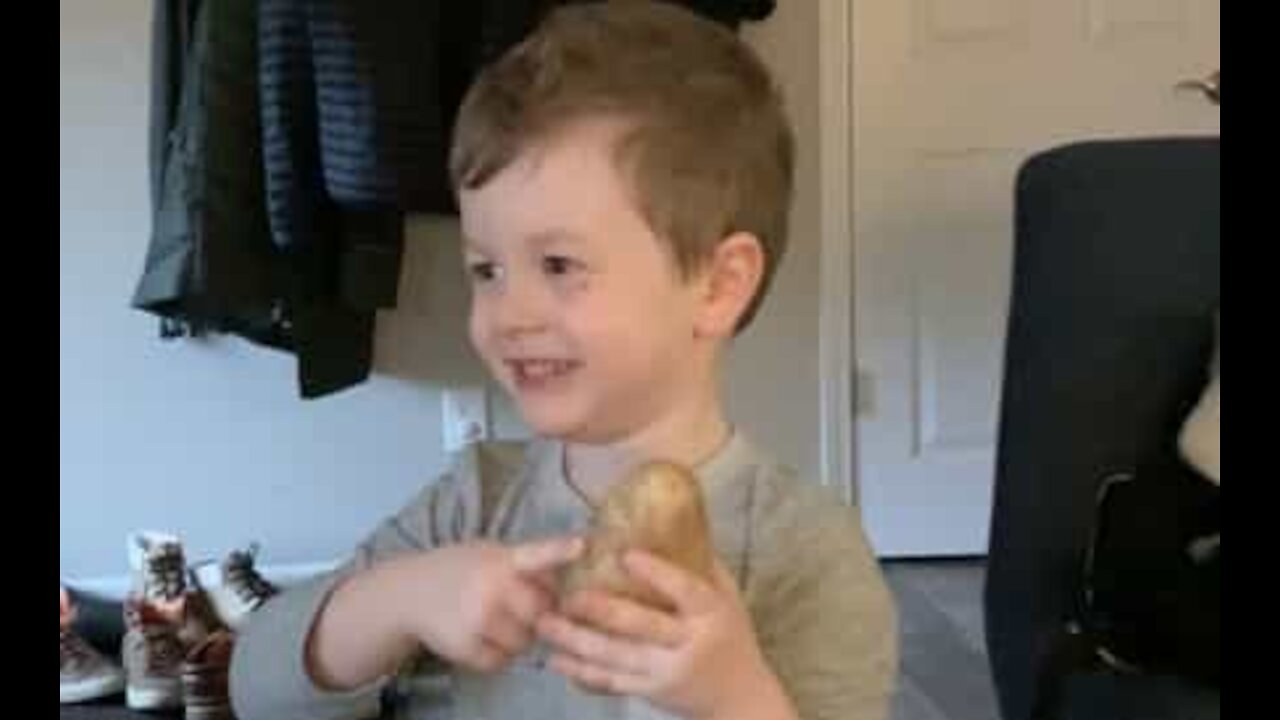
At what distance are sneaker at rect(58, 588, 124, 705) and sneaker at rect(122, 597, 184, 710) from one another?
0.04 m

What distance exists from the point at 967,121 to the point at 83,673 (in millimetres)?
1761

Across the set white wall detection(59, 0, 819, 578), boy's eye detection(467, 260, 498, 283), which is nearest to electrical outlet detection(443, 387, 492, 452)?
white wall detection(59, 0, 819, 578)

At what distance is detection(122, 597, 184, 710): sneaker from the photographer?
260 cm

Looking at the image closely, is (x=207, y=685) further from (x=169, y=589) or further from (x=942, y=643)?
(x=942, y=643)

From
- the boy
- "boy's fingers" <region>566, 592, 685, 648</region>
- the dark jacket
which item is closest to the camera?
"boy's fingers" <region>566, 592, 685, 648</region>

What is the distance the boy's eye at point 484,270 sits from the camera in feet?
2.77

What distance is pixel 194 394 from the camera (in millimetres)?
3072

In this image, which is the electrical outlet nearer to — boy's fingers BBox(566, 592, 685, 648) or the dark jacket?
the dark jacket

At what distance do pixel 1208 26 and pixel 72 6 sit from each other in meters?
1.95

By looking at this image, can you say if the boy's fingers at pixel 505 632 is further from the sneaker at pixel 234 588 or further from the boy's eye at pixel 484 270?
the sneaker at pixel 234 588

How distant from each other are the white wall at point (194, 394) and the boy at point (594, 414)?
7.16 feet

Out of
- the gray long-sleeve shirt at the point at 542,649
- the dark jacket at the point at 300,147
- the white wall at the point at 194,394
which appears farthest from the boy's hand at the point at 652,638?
the white wall at the point at 194,394
